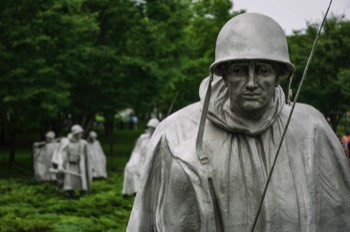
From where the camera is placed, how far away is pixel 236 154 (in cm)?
366

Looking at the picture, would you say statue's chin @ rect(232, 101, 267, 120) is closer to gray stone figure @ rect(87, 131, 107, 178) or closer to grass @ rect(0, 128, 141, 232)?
grass @ rect(0, 128, 141, 232)

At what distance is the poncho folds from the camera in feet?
11.6

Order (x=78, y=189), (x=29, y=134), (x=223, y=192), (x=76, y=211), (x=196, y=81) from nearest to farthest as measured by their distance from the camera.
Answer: (x=223, y=192)
(x=76, y=211)
(x=78, y=189)
(x=196, y=81)
(x=29, y=134)

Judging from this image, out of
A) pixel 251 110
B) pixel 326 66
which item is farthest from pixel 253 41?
pixel 326 66

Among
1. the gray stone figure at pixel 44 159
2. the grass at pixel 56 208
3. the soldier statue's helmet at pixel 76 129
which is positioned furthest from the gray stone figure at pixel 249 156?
the gray stone figure at pixel 44 159

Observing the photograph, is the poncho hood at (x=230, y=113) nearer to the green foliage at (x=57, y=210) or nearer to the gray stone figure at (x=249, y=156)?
the gray stone figure at (x=249, y=156)

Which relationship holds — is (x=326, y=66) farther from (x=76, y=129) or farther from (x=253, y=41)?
(x=253, y=41)

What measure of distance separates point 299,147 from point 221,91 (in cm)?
42

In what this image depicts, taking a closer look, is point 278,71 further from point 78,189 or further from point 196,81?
point 196,81

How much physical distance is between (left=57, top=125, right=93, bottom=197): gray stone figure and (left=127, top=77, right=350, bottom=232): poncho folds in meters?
20.7

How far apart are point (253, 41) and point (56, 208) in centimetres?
1656

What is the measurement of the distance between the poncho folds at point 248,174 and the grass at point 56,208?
11.2 metres

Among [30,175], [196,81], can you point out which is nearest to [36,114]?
[30,175]

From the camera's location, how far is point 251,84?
11.5 feet
